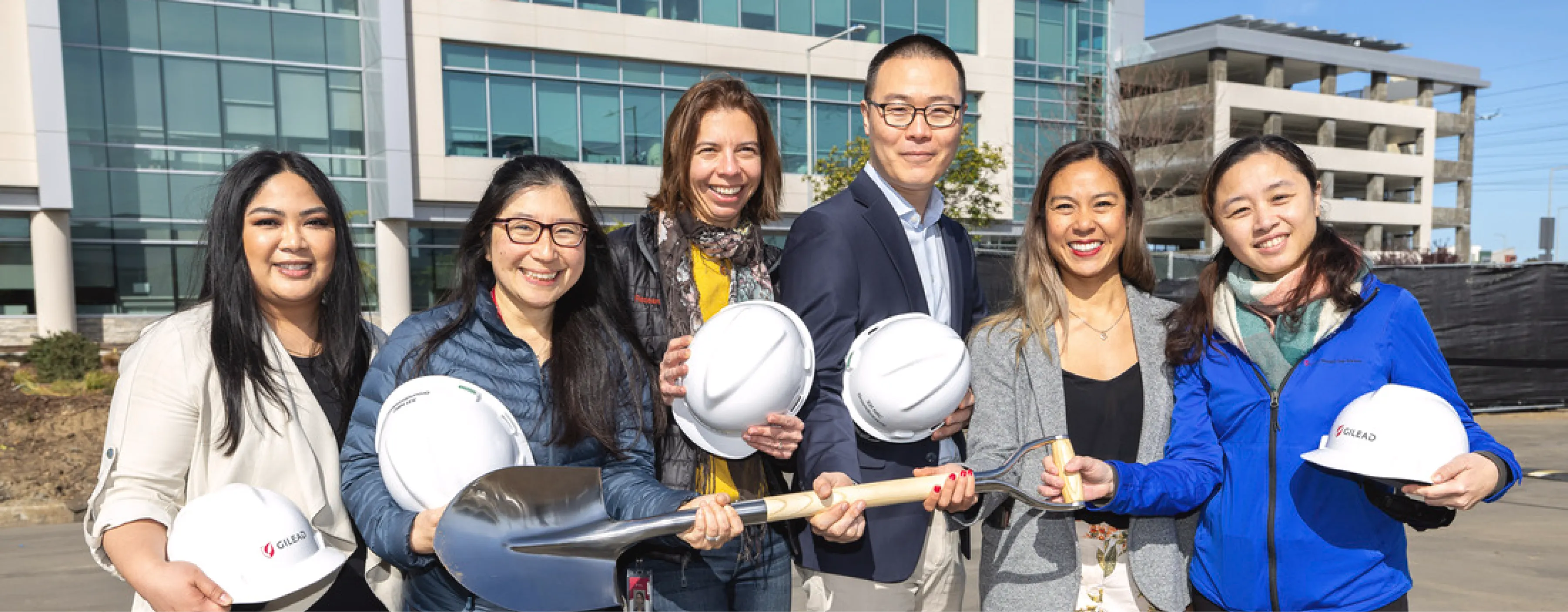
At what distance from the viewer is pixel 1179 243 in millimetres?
57344

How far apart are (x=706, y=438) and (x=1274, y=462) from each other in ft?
5.29

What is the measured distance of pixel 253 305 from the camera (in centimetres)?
276

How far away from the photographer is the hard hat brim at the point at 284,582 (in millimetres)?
2268

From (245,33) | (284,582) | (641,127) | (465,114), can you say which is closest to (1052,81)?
(641,127)

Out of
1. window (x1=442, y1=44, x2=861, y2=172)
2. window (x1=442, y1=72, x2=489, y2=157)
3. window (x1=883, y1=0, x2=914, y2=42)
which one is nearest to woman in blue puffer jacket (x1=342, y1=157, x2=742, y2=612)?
window (x1=442, y1=44, x2=861, y2=172)

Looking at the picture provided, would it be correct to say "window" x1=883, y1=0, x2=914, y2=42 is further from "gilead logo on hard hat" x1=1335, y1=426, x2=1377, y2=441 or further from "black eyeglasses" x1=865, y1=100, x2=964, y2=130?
"gilead logo on hard hat" x1=1335, y1=426, x2=1377, y2=441

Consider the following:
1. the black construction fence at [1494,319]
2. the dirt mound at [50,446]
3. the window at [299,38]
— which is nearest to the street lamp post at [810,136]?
the window at [299,38]

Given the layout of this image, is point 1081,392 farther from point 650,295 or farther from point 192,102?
point 192,102

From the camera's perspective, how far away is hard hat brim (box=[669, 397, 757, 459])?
9.57ft

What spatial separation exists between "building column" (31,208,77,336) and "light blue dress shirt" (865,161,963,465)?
2505 centimetres

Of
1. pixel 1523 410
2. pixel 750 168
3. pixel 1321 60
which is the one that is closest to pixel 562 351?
pixel 750 168

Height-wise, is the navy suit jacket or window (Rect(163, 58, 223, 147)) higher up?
window (Rect(163, 58, 223, 147))

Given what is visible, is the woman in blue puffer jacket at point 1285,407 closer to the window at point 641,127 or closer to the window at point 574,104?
the window at point 574,104

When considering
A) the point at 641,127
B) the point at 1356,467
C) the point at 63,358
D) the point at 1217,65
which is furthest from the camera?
the point at 1217,65
